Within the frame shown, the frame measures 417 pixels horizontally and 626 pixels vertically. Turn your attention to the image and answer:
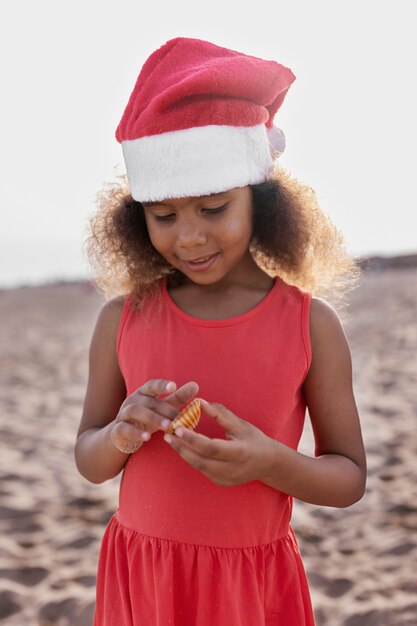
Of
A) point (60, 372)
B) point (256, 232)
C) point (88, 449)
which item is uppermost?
point (256, 232)

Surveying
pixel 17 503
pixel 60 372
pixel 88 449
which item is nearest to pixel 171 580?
pixel 88 449

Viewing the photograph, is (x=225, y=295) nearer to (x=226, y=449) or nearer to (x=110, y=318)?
(x=110, y=318)

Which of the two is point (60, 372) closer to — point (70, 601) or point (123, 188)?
point (70, 601)

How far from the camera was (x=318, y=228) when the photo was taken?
2.15 m

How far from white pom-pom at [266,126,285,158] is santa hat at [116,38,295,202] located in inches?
3.0

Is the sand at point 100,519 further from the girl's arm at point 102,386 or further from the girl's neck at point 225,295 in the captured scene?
the girl's arm at point 102,386

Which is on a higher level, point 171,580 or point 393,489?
point 171,580

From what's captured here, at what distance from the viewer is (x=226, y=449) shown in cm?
153

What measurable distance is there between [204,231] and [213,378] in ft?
1.15

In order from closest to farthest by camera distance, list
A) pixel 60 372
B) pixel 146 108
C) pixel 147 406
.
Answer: pixel 147 406 → pixel 146 108 → pixel 60 372

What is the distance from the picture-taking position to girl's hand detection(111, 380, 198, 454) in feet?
5.14

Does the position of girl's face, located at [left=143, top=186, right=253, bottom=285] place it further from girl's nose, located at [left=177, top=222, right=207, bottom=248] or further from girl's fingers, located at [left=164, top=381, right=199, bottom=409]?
girl's fingers, located at [left=164, top=381, right=199, bottom=409]

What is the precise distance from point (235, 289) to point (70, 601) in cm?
208

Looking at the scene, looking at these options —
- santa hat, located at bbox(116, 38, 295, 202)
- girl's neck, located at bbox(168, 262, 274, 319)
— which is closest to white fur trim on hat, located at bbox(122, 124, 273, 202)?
santa hat, located at bbox(116, 38, 295, 202)
